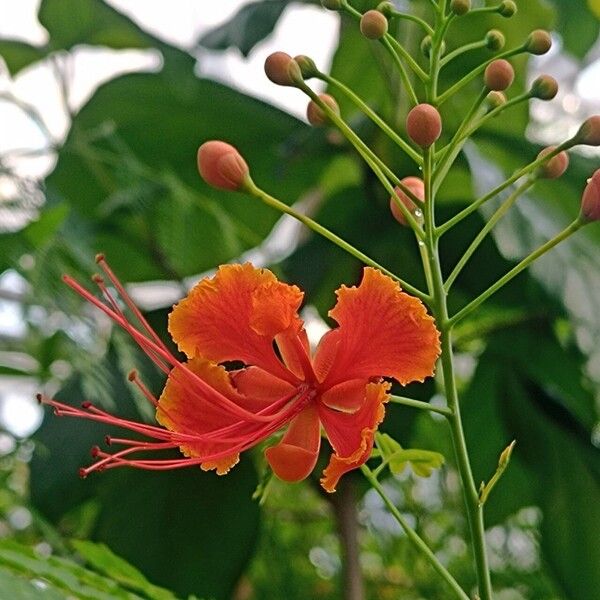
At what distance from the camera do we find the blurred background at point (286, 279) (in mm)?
760

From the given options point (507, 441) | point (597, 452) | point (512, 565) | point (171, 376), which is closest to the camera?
point (171, 376)

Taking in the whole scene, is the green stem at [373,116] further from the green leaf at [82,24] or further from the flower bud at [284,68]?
the green leaf at [82,24]

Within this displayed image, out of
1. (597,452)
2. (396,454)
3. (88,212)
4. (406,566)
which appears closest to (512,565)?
(406,566)

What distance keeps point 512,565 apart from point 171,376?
0.75m

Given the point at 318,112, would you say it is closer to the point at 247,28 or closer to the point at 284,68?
the point at 284,68

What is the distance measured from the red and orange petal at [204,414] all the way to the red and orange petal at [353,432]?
30mm

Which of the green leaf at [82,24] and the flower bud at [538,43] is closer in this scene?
the flower bud at [538,43]

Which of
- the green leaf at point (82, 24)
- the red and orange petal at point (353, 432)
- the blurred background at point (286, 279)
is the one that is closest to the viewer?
the red and orange petal at point (353, 432)

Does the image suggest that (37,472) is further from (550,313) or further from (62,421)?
(550,313)

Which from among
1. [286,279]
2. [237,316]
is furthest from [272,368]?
[286,279]

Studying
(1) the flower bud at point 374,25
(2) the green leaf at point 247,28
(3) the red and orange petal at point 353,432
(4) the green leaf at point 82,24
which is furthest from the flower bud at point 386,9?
(4) the green leaf at point 82,24

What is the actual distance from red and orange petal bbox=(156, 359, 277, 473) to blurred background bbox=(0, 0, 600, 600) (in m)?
0.23

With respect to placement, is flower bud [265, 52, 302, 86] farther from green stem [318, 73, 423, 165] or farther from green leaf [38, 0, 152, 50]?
green leaf [38, 0, 152, 50]

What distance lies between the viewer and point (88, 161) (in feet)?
3.11
